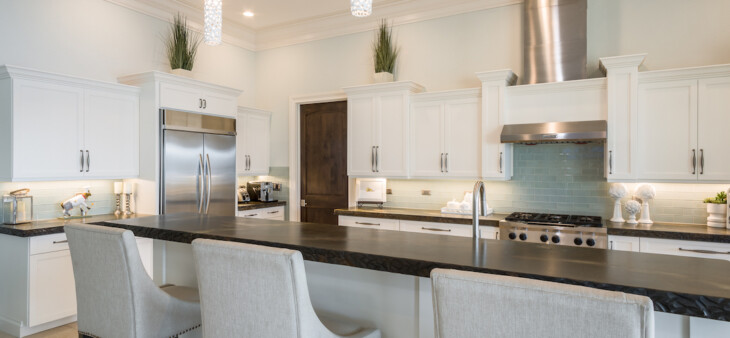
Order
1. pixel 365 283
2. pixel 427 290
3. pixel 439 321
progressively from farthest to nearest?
pixel 365 283 → pixel 427 290 → pixel 439 321

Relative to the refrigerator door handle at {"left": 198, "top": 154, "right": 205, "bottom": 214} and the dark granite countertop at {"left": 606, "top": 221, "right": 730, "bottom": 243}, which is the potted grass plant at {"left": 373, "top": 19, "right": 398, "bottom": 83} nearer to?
the refrigerator door handle at {"left": 198, "top": 154, "right": 205, "bottom": 214}

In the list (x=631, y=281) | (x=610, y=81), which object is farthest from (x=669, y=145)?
(x=631, y=281)

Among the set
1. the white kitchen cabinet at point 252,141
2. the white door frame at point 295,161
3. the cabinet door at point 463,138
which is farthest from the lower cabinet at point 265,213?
the cabinet door at point 463,138

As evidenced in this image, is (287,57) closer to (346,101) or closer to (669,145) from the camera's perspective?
(346,101)

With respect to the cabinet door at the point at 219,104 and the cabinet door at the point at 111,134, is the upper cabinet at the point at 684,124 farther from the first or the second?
the cabinet door at the point at 111,134

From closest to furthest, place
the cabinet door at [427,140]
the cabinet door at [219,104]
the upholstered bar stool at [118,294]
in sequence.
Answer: the upholstered bar stool at [118,294] → the cabinet door at [427,140] → the cabinet door at [219,104]

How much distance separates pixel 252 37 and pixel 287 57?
A: 643mm

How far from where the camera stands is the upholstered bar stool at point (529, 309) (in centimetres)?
92

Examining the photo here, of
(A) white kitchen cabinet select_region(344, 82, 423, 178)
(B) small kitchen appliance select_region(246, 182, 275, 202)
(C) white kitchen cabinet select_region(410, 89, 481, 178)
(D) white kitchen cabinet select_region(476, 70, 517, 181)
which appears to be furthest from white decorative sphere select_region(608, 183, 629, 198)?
(B) small kitchen appliance select_region(246, 182, 275, 202)

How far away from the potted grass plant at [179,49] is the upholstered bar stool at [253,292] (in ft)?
12.4

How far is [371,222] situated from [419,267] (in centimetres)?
324

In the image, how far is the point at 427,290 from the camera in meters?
1.66

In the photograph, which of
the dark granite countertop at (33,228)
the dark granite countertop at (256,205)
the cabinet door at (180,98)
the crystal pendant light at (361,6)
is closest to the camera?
the crystal pendant light at (361,6)

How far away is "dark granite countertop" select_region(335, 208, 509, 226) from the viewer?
4.07 meters
